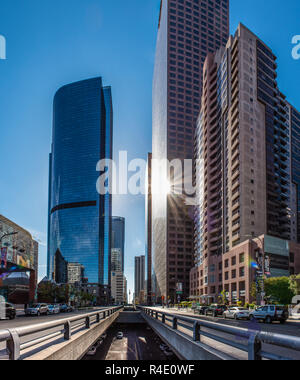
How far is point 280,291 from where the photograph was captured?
69.5 m

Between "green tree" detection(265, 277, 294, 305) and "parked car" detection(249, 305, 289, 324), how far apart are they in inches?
1173

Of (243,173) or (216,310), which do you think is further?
(243,173)

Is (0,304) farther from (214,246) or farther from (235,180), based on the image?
(214,246)

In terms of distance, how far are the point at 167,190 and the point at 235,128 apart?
8801cm

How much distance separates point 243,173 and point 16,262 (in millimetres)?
61670

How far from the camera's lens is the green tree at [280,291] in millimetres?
69375

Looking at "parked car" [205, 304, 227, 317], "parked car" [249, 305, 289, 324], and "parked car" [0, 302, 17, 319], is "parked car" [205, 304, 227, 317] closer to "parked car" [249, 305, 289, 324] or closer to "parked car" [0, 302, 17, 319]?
"parked car" [249, 305, 289, 324]

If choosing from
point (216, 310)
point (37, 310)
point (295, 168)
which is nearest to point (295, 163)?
point (295, 168)

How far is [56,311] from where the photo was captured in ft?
213

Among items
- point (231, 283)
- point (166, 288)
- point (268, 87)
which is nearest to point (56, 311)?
point (231, 283)

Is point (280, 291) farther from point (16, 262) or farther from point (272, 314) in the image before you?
point (16, 262)

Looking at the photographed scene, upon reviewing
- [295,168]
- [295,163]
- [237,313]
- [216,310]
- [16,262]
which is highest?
[295,163]

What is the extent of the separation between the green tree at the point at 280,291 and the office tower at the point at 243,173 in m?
20.3

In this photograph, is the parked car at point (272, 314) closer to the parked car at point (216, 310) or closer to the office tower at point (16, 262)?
the parked car at point (216, 310)
